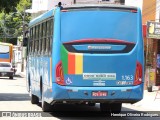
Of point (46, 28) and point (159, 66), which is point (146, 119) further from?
point (159, 66)

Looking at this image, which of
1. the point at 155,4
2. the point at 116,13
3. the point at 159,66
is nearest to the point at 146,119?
the point at 116,13

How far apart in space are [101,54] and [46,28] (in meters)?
2.56

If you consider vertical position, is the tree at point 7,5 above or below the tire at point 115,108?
above

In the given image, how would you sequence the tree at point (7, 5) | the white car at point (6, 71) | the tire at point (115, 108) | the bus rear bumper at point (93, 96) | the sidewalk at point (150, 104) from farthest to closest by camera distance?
1. the white car at point (6, 71)
2. the tree at point (7, 5)
3. the sidewalk at point (150, 104)
4. the tire at point (115, 108)
5. the bus rear bumper at point (93, 96)

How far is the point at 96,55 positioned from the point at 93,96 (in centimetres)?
112

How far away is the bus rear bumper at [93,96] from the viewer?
1470 cm

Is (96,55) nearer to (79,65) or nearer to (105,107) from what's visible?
(79,65)

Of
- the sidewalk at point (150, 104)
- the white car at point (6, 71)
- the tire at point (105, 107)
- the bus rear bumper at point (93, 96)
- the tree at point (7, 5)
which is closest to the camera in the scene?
the bus rear bumper at point (93, 96)

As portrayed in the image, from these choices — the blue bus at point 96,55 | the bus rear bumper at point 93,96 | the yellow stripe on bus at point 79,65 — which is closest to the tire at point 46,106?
the blue bus at point 96,55

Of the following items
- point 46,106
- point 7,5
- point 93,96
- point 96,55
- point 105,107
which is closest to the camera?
point 93,96

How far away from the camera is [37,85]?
19.0 metres

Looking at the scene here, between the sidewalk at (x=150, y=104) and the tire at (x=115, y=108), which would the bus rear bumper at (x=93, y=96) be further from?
the sidewalk at (x=150, y=104)

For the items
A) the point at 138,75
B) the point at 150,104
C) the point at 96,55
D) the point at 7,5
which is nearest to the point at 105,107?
the point at 138,75

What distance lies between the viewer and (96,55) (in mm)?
Result: 14914
